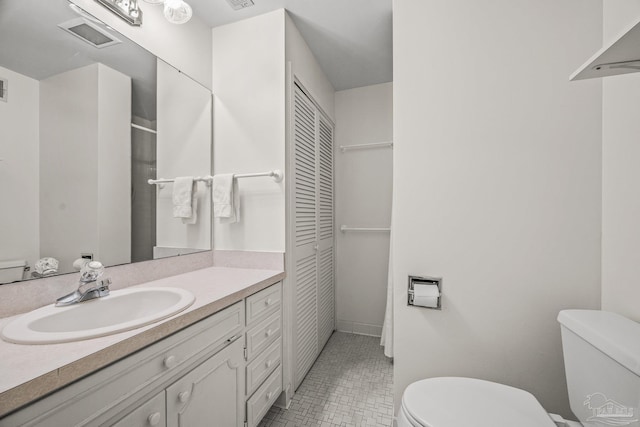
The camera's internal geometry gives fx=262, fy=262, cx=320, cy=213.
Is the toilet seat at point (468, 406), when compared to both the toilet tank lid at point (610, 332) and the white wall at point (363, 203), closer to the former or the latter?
the toilet tank lid at point (610, 332)

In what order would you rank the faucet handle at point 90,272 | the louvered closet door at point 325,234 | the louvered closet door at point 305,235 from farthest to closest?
1. the louvered closet door at point 325,234
2. the louvered closet door at point 305,235
3. the faucet handle at point 90,272

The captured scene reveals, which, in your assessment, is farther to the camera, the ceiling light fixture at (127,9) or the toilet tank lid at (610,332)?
the ceiling light fixture at (127,9)

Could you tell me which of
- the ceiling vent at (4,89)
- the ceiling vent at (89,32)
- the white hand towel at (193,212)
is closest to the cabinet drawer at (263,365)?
the white hand towel at (193,212)

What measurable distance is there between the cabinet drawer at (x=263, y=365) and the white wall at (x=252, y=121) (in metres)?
0.55

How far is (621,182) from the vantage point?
3.02 ft

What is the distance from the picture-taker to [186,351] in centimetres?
89

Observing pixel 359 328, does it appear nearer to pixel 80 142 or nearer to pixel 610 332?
pixel 610 332

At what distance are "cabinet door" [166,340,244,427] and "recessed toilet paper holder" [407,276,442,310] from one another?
0.80 metres

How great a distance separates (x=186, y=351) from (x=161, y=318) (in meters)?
0.17

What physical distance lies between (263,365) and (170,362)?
2.06 feet

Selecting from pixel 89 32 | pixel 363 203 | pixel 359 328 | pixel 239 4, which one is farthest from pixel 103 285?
pixel 359 328

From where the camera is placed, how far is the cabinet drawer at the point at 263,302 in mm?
1231

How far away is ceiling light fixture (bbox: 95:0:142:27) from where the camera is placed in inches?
46.2

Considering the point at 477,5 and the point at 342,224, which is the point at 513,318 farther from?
the point at 342,224
